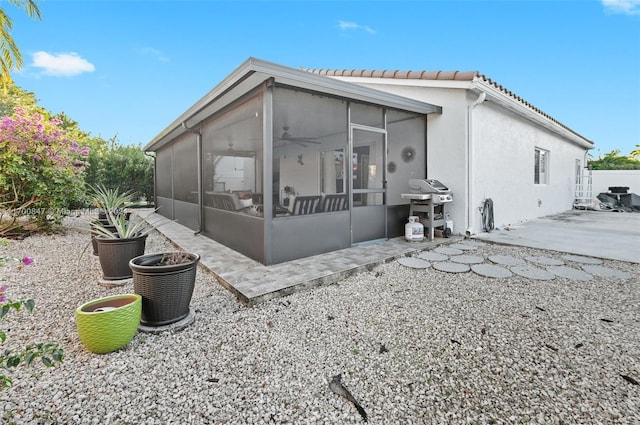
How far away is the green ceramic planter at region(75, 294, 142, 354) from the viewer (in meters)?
2.07

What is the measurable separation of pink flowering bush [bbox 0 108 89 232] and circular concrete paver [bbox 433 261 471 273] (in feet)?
25.4

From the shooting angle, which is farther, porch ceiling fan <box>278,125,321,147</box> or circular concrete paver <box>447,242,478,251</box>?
circular concrete paver <box>447,242,478,251</box>

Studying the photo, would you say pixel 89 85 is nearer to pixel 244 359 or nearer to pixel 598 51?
pixel 244 359

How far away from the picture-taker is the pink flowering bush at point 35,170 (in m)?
5.78

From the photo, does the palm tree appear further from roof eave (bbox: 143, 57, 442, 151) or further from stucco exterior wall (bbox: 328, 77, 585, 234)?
stucco exterior wall (bbox: 328, 77, 585, 234)

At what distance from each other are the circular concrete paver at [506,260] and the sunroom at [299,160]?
6.26ft

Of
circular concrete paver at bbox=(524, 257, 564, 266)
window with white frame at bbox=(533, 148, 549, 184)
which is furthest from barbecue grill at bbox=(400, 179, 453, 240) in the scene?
window with white frame at bbox=(533, 148, 549, 184)

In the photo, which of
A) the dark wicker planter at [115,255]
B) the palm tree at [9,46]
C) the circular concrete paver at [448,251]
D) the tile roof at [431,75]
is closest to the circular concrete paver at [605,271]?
the circular concrete paver at [448,251]

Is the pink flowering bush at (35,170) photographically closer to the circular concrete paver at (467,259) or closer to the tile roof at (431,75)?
the tile roof at (431,75)

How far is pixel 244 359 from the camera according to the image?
82.4 inches

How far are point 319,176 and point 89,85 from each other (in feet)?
87.9

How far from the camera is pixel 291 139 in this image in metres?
4.40

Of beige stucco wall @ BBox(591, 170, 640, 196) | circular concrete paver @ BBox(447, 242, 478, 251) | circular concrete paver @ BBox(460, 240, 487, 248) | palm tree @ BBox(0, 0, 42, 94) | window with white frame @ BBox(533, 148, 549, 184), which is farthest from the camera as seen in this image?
beige stucco wall @ BBox(591, 170, 640, 196)

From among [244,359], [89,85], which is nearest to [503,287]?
[244,359]
